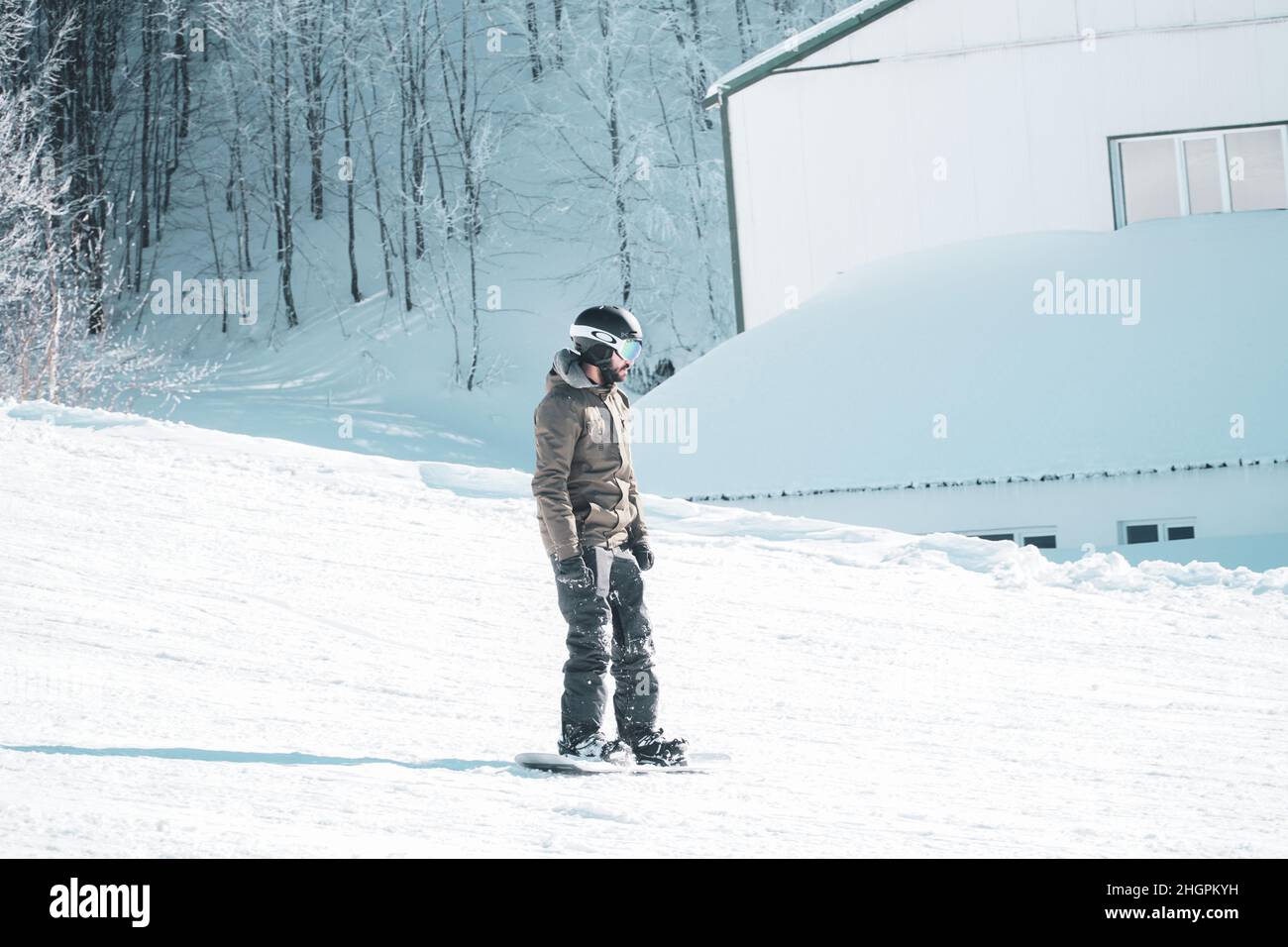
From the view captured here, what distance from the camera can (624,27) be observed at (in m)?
30.1

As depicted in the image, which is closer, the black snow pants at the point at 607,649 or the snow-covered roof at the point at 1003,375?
the black snow pants at the point at 607,649

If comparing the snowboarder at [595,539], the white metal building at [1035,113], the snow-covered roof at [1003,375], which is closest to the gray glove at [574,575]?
the snowboarder at [595,539]

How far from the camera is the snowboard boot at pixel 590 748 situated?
539 cm

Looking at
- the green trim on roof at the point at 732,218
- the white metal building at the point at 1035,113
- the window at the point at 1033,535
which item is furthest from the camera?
the green trim on roof at the point at 732,218

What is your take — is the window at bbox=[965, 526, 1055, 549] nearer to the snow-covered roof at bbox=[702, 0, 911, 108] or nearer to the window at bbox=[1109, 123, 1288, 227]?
the window at bbox=[1109, 123, 1288, 227]

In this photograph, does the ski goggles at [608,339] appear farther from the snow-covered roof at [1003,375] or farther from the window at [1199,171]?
the window at [1199,171]

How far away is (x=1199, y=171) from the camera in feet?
51.9

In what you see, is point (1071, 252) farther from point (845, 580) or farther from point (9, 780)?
point (9, 780)

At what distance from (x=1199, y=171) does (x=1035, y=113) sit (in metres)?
1.91

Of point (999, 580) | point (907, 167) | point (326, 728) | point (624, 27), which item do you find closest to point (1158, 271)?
point (907, 167)

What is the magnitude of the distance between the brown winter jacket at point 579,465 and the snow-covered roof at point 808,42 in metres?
11.7

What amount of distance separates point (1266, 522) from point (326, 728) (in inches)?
380

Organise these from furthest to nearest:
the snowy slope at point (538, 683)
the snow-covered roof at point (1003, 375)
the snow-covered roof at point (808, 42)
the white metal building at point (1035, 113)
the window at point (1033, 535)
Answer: the snow-covered roof at point (808, 42)
the white metal building at point (1035, 113)
the snow-covered roof at point (1003, 375)
the window at point (1033, 535)
the snowy slope at point (538, 683)

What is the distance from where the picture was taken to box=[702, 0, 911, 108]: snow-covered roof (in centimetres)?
1598
